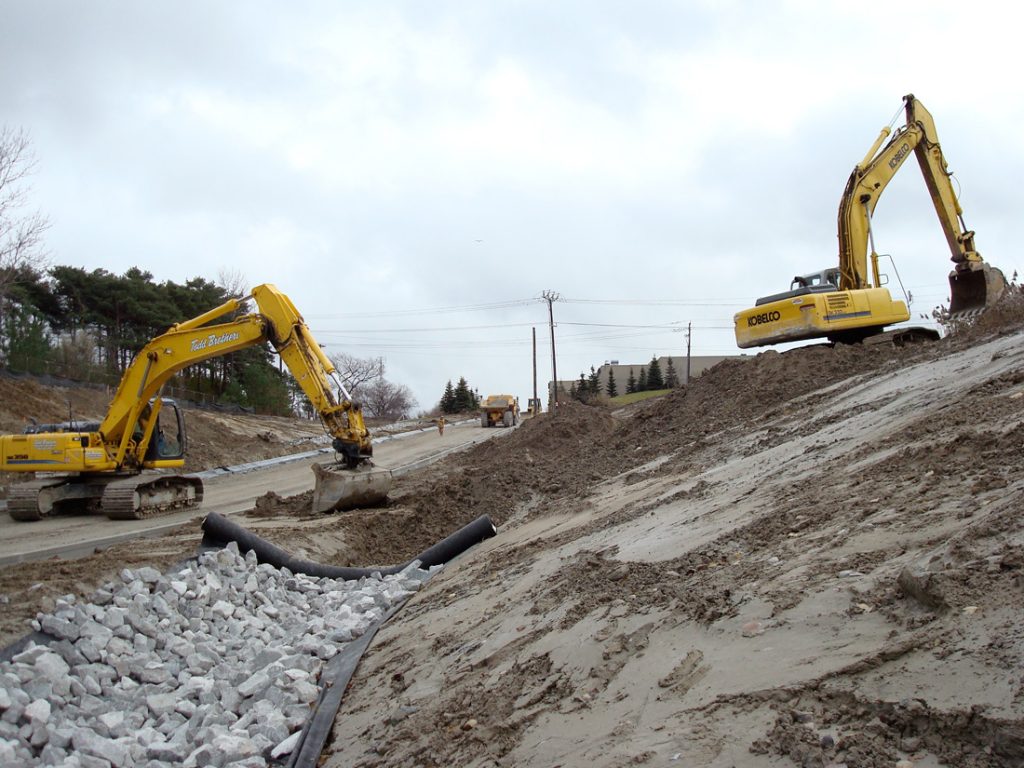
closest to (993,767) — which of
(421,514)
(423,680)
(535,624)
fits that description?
(535,624)

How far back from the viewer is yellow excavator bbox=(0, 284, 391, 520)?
1305 cm

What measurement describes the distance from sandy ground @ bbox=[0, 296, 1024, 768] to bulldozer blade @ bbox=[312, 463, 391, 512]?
3.83 metres

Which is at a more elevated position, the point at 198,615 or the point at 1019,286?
the point at 1019,286

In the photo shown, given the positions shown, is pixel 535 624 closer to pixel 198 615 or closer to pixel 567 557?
pixel 567 557

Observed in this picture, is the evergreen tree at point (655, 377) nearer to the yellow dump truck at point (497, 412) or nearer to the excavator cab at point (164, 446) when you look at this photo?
the yellow dump truck at point (497, 412)

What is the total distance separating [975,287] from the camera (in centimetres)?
1603

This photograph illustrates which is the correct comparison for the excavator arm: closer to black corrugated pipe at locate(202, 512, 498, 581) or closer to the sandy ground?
the sandy ground

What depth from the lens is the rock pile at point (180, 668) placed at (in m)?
4.96

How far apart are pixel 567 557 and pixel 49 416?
2539 centimetres

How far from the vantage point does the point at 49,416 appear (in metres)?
26.3

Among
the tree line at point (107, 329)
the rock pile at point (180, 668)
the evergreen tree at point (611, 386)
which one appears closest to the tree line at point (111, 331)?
the tree line at point (107, 329)

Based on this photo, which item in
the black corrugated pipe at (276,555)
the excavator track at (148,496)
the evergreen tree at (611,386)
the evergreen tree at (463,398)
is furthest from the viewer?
the evergreen tree at (463,398)

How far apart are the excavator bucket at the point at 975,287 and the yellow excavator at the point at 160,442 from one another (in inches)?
474

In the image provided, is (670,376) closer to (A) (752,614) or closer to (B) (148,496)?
(B) (148,496)
